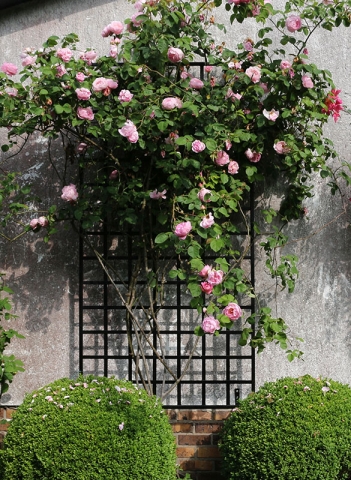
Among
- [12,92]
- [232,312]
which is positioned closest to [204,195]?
[232,312]

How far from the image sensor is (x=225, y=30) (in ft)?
13.7

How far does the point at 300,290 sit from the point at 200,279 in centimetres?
81

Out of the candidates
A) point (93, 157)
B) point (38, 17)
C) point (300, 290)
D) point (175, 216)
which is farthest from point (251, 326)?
point (38, 17)

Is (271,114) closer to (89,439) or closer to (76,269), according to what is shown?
(76,269)

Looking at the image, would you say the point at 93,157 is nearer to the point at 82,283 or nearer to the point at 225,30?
the point at 82,283

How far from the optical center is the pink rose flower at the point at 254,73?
409 cm

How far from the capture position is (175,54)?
391 centimetres

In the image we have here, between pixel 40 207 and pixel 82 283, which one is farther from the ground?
pixel 40 207

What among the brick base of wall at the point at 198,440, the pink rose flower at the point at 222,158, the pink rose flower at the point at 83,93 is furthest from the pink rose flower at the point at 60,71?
the brick base of wall at the point at 198,440

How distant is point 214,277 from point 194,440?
114cm

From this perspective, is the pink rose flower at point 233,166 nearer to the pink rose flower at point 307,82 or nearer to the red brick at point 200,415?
the pink rose flower at point 307,82

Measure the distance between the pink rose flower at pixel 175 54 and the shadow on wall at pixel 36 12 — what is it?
0.74 m

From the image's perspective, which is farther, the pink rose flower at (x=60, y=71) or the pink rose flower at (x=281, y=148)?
the pink rose flower at (x=281, y=148)

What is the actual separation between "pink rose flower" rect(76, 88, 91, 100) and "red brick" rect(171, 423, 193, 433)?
1.97m
